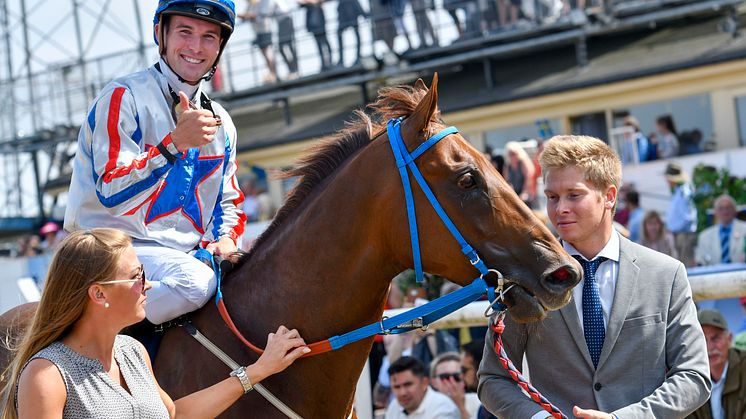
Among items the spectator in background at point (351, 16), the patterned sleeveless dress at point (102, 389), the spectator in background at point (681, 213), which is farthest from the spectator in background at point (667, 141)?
the patterned sleeveless dress at point (102, 389)

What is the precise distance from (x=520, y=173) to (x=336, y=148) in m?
7.07

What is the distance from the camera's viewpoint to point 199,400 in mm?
3164

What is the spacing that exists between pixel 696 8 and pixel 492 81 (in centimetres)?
326

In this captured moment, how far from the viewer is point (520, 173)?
10.5 meters

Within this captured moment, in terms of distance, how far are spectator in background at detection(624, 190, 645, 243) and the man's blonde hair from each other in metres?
6.26

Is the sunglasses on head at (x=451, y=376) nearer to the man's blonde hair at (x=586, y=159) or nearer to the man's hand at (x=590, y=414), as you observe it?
the man's blonde hair at (x=586, y=159)

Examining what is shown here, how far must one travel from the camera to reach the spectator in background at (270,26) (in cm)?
1630

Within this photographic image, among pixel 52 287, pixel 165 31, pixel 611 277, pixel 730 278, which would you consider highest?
pixel 165 31

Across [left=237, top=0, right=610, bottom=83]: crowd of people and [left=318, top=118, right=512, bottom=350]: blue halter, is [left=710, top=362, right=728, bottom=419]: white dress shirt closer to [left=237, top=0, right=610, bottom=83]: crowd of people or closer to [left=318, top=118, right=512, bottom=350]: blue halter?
[left=318, top=118, right=512, bottom=350]: blue halter

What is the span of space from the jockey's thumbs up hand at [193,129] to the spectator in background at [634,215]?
264 inches

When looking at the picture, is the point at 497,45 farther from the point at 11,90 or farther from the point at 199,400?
the point at 199,400

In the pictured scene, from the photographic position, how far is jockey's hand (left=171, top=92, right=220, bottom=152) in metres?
3.42

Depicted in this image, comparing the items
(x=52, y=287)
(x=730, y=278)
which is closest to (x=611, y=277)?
(x=730, y=278)

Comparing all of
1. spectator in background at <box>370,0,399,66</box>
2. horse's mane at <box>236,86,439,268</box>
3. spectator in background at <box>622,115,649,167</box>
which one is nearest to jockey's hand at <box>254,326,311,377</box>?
horse's mane at <box>236,86,439,268</box>
